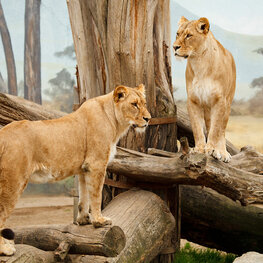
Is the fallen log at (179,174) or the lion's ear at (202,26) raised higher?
the lion's ear at (202,26)

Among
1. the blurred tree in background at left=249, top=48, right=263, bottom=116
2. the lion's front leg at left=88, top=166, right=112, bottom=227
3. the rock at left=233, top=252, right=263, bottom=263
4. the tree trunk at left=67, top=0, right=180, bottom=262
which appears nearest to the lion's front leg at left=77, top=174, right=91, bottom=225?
the lion's front leg at left=88, top=166, right=112, bottom=227

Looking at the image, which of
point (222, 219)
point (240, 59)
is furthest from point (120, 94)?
point (240, 59)

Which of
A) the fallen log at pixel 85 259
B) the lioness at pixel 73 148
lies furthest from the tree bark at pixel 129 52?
the fallen log at pixel 85 259

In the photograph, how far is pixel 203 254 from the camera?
22.6 ft

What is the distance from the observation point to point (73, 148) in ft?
12.7

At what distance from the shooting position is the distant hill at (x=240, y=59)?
18.0 metres

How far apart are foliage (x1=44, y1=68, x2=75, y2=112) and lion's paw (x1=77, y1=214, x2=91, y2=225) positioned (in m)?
16.5

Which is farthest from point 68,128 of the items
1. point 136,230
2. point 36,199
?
point 36,199

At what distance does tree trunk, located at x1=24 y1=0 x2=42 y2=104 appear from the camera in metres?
19.8

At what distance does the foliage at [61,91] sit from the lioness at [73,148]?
649 inches

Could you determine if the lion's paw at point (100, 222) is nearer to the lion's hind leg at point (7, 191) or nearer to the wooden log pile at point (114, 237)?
the wooden log pile at point (114, 237)

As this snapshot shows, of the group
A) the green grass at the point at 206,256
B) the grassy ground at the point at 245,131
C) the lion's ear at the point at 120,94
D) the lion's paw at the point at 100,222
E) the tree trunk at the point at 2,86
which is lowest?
the grassy ground at the point at 245,131

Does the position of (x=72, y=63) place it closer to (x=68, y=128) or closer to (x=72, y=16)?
(x=72, y=16)

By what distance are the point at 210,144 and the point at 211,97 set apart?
1.71 ft
